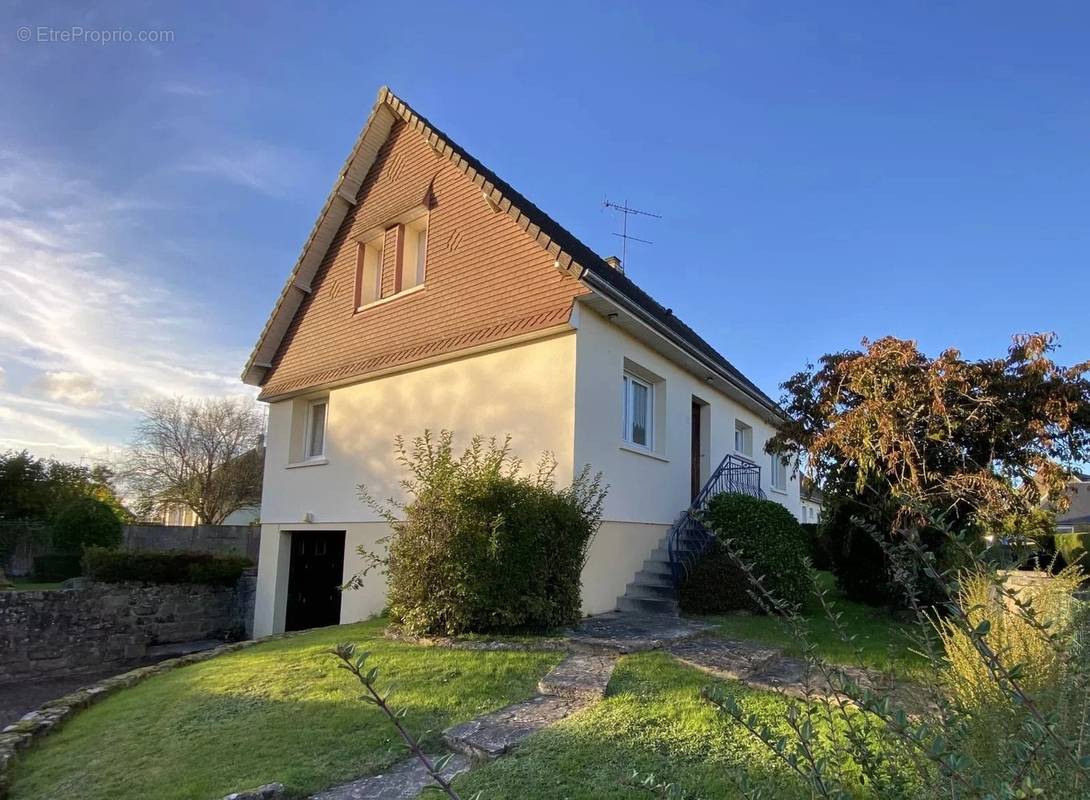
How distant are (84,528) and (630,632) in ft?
61.2

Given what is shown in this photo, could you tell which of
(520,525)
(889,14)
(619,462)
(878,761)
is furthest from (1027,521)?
(878,761)

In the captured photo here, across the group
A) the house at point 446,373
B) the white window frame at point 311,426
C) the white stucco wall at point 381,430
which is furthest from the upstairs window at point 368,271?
the white window frame at point 311,426

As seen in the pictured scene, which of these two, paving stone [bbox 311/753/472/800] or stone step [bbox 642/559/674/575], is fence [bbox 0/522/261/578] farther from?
paving stone [bbox 311/753/472/800]

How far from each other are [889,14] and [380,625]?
429 inches

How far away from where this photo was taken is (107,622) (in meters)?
13.3

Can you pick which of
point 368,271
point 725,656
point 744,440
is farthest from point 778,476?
point 725,656

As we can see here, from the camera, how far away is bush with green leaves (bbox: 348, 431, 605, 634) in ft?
24.6

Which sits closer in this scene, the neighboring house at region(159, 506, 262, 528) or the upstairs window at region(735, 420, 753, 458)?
the upstairs window at region(735, 420, 753, 458)

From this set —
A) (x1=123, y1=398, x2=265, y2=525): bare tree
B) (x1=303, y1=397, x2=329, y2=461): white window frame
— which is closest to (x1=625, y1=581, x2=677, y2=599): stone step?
(x1=303, y1=397, x2=329, y2=461): white window frame

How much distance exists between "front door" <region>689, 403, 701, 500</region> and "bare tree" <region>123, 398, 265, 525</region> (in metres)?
29.4

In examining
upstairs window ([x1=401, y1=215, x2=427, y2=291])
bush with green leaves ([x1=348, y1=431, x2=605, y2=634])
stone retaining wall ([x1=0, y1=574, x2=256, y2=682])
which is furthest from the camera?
upstairs window ([x1=401, y1=215, x2=427, y2=291])

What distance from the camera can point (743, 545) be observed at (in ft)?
30.9

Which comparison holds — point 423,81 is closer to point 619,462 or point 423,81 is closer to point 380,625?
point 619,462

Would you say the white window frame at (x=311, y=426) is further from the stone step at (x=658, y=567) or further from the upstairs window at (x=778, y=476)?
the upstairs window at (x=778, y=476)
